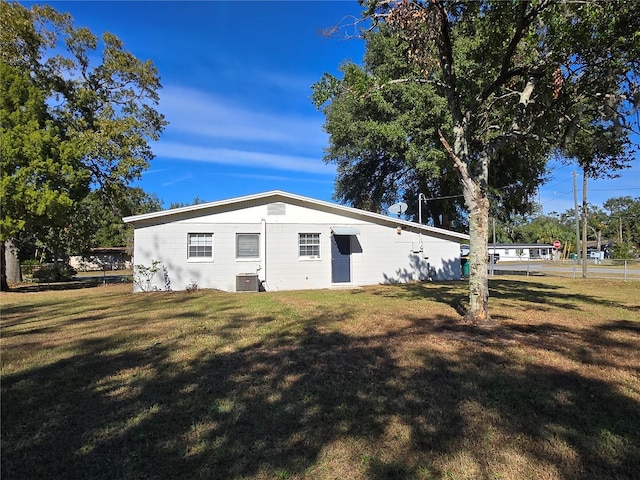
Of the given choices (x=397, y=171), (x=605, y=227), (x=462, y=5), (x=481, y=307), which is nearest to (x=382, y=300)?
(x=481, y=307)

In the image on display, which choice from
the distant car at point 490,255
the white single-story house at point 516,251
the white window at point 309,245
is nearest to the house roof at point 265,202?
the white window at point 309,245

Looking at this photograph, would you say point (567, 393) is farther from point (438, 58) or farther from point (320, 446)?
point (438, 58)

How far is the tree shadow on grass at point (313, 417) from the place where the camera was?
2.67 metres

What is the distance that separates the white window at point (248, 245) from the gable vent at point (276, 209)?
1005mm

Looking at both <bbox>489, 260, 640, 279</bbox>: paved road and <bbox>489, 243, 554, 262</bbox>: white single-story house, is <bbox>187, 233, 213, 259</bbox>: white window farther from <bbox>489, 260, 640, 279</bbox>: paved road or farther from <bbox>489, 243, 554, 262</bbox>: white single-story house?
<bbox>489, 243, 554, 262</bbox>: white single-story house

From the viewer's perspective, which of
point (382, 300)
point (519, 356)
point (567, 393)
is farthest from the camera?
point (382, 300)

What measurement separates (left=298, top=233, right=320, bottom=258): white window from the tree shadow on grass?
34.5ft

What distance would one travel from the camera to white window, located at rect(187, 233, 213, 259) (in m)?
14.9

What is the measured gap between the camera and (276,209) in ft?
51.0

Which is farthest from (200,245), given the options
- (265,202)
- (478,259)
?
(478,259)

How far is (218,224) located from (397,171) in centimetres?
1330

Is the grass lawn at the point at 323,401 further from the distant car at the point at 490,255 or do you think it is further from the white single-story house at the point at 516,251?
the white single-story house at the point at 516,251

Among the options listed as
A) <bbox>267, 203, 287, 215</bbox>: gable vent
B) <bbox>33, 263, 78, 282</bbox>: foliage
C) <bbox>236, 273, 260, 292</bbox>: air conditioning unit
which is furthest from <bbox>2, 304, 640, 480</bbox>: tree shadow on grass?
<bbox>33, 263, 78, 282</bbox>: foliage

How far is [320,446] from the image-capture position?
9.56 ft
